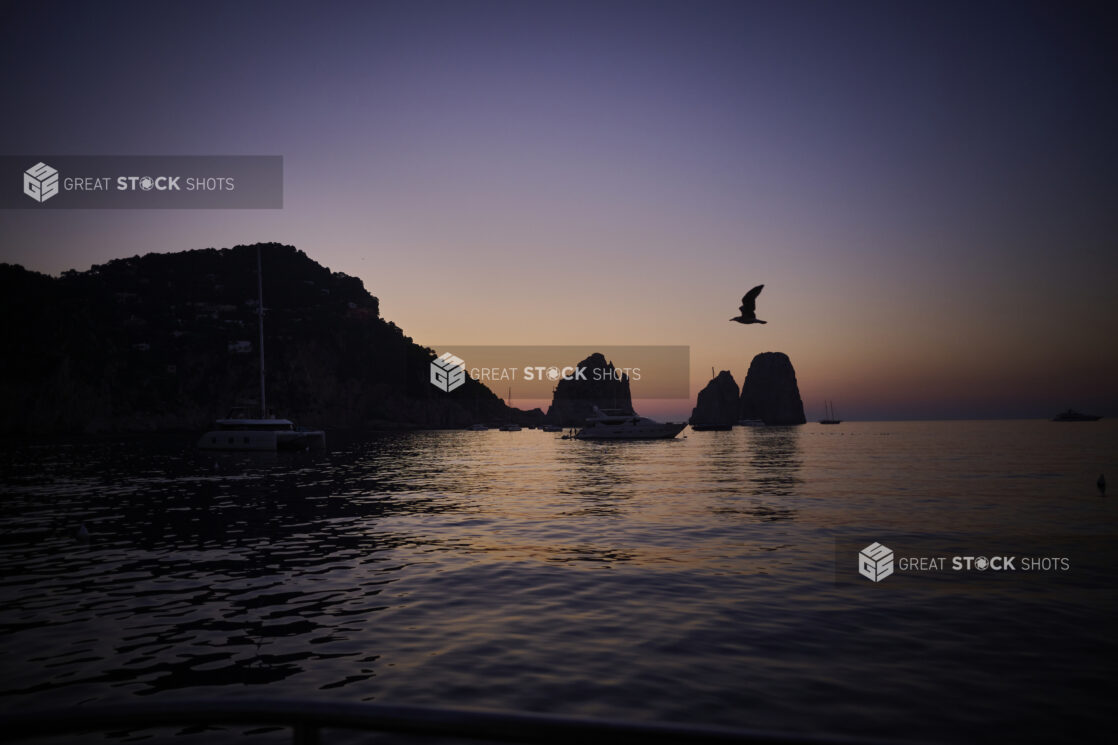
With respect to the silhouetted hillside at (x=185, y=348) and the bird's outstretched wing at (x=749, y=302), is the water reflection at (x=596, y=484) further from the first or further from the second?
the silhouetted hillside at (x=185, y=348)

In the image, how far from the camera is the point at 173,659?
31.8ft

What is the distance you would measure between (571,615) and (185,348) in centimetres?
16654

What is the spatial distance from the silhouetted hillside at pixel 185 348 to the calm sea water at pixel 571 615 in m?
127

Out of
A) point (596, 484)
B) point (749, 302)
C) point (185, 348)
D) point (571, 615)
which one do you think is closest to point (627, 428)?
point (596, 484)

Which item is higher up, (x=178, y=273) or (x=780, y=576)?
(x=178, y=273)

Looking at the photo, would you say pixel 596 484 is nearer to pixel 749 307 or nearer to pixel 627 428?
pixel 749 307

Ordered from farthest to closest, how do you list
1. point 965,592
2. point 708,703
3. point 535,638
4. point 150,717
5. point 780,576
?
point 780,576 < point 965,592 < point 535,638 < point 708,703 < point 150,717

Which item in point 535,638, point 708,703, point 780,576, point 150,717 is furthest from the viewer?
point 780,576

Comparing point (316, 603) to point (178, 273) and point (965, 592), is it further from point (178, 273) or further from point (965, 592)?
point (178, 273)

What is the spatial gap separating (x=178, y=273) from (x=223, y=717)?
653 feet

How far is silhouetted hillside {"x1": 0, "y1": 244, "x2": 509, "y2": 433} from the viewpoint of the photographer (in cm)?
12850

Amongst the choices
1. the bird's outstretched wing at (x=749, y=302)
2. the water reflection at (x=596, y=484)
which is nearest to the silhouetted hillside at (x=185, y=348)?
the water reflection at (x=596, y=484)

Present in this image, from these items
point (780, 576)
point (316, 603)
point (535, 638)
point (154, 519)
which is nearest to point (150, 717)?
point (535, 638)

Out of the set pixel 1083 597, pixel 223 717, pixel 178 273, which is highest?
pixel 178 273
